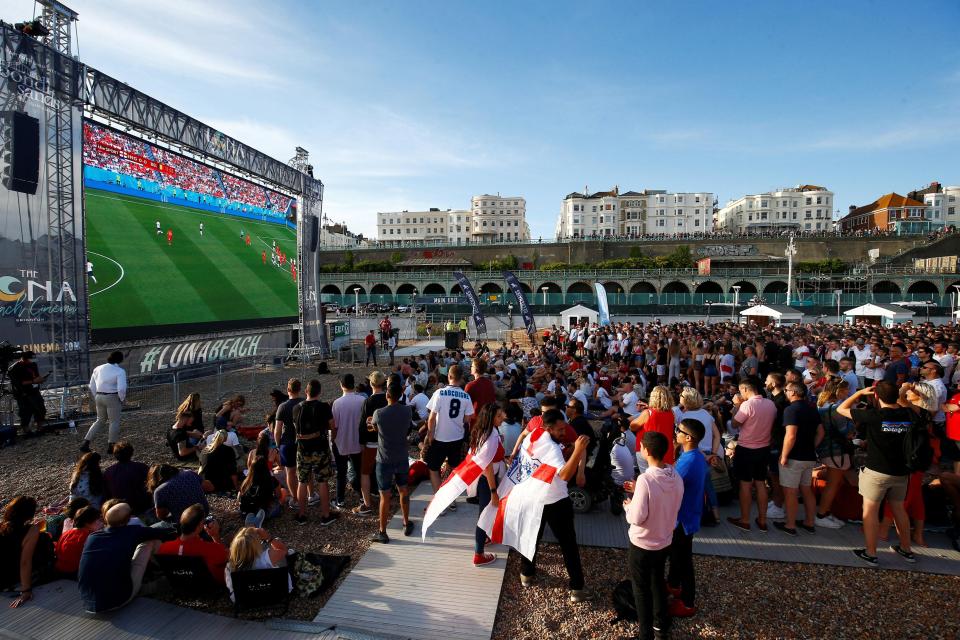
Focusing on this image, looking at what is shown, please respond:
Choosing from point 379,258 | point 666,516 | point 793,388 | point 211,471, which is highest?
point 379,258

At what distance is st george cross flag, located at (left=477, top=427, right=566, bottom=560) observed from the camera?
3.97m

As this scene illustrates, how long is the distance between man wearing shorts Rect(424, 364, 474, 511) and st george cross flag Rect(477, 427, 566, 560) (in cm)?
123

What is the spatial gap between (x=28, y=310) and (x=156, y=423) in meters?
3.74

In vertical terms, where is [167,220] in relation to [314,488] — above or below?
above

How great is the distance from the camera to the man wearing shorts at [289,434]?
5961 mm

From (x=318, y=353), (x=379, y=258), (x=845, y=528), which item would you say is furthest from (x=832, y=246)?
(x=845, y=528)

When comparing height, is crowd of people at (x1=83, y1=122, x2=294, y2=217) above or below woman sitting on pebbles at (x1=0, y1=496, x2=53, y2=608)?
above

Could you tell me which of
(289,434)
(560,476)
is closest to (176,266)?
(289,434)

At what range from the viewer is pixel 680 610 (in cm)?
388

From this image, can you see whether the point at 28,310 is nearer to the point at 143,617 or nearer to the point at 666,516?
the point at 143,617

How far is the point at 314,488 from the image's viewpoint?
22.0 ft

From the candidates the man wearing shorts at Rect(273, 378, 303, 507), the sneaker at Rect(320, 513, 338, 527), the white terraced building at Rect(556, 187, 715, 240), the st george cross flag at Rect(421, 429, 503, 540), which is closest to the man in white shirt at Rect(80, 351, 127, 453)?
the man wearing shorts at Rect(273, 378, 303, 507)

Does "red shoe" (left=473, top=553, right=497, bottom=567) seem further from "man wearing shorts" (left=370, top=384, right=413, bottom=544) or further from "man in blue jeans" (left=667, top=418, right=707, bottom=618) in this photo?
"man in blue jeans" (left=667, top=418, right=707, bottom=618)

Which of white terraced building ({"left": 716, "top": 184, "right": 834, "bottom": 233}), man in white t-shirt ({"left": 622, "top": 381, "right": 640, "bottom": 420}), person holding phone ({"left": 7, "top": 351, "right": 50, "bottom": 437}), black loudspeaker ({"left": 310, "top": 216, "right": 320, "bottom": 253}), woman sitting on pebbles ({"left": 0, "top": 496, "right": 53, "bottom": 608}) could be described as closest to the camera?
woman sitting on pebbles ({"left": 0, "top": 496, "right": 53, "bottom": 608})
